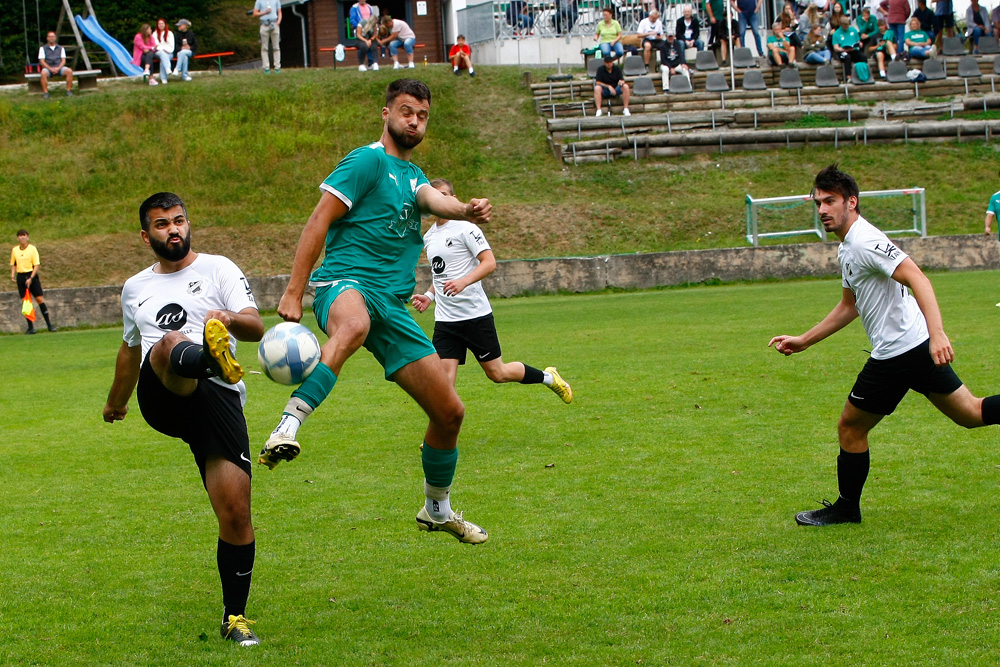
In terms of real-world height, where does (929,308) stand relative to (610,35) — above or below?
below

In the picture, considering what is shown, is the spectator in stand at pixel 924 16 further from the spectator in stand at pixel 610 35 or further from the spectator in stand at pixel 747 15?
the spectator in stand at pixel 610 35

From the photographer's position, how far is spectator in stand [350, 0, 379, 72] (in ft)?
112

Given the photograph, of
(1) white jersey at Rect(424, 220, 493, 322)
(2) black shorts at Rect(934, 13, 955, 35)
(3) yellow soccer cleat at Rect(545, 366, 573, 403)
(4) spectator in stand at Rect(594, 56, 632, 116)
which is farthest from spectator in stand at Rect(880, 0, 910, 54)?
(1) white jersey at Rect(424, 220, 493, 322)

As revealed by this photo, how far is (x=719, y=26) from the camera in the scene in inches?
1299

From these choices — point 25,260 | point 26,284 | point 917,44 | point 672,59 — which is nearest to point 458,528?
point 25,260

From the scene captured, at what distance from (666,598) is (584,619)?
18.2 inches

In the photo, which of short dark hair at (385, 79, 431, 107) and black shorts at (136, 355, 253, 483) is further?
short dark hair at (385, 79, 431, 107)

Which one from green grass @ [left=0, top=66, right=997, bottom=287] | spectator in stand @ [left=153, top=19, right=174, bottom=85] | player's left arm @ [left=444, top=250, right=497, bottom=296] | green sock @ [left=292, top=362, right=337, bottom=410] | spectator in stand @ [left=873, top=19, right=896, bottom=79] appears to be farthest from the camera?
spectator in stand @ [left=153, top=19, right=174, bottom=85]

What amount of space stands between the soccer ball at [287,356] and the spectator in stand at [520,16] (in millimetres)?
34642

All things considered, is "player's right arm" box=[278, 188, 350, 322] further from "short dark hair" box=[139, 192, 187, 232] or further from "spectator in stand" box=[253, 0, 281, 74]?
"spectator in stand" box=[253, 0, 281, 74]

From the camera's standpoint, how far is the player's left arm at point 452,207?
17.6 ft

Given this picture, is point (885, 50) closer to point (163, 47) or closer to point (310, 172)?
point (310, 172)

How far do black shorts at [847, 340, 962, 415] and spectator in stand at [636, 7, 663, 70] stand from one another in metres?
27.5

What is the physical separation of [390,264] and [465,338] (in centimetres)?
361
